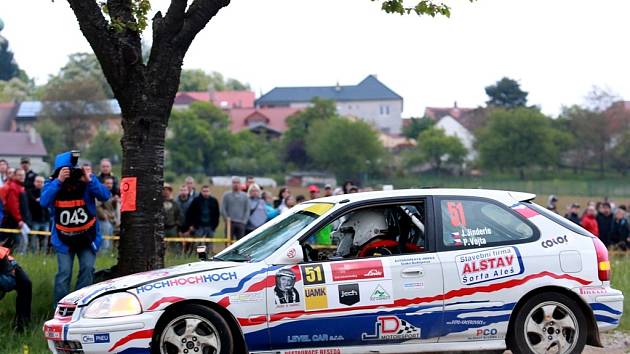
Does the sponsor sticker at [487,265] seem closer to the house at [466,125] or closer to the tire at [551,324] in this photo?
the tire at [551,324]

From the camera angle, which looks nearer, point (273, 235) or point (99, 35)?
point (273, 235)

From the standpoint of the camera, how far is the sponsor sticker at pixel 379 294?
905 cm

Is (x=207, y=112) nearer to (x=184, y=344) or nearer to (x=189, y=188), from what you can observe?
(x=189, y=188)

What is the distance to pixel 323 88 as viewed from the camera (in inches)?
6905

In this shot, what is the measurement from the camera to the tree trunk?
37.6 ft

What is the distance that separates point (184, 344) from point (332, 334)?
119 cm

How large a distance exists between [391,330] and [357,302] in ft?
1.25

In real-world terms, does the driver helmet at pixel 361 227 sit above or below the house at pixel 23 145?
below

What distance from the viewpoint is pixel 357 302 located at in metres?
9.01

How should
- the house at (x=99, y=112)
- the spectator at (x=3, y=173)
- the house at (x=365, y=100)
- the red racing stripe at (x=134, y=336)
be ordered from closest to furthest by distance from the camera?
the red racing stripe at (x=134, y=336) < the spectator at (x=3, y=173) < the house at (x=99, y=112) < the house at (x=365, y=100)

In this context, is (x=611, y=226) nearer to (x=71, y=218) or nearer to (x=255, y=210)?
(x=255, y=210)

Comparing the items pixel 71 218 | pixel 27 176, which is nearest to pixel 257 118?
pixel 27 176

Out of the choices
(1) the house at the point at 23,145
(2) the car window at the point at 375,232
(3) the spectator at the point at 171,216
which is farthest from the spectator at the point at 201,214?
(1) the house at the point at 23,145

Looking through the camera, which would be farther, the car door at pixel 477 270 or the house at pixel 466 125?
the house at pixel 466 125
